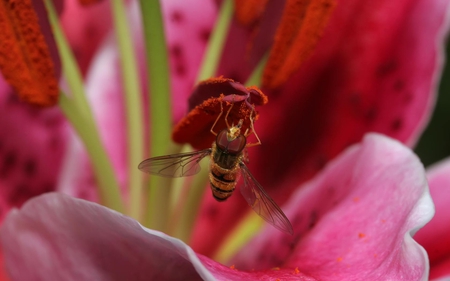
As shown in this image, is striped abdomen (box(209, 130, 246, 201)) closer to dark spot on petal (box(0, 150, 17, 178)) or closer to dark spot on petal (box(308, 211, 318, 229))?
dark spot on petal (box(308, 211, 318, 229))

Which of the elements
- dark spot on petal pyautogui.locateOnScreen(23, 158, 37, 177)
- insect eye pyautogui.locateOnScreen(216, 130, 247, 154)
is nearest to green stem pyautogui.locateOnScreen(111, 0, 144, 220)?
dark spot on petal pyautogui.locateOnScreen(23, 158, 37, 177)

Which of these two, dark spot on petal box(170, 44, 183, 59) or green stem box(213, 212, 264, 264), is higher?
dark spot on petal box(170, 44, 183, 59)

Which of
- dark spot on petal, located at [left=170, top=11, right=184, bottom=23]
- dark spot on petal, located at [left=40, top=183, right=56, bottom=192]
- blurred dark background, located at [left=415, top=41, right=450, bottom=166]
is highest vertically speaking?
dark spot on petal, located at [left=170, top=11, right=184, bottom=23]

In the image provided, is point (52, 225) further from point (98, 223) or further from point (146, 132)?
point (146, 132)

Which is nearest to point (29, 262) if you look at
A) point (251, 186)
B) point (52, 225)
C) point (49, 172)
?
point (52, 225)

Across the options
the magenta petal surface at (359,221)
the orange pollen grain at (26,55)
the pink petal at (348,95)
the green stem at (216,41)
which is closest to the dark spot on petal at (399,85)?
the pink petal at (348,95)

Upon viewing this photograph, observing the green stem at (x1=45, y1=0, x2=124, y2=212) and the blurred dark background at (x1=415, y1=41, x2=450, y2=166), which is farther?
the blurred dark background at (x1=415, y1=41, x2=450, y2=166)

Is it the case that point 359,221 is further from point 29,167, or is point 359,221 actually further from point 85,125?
point 29,167
